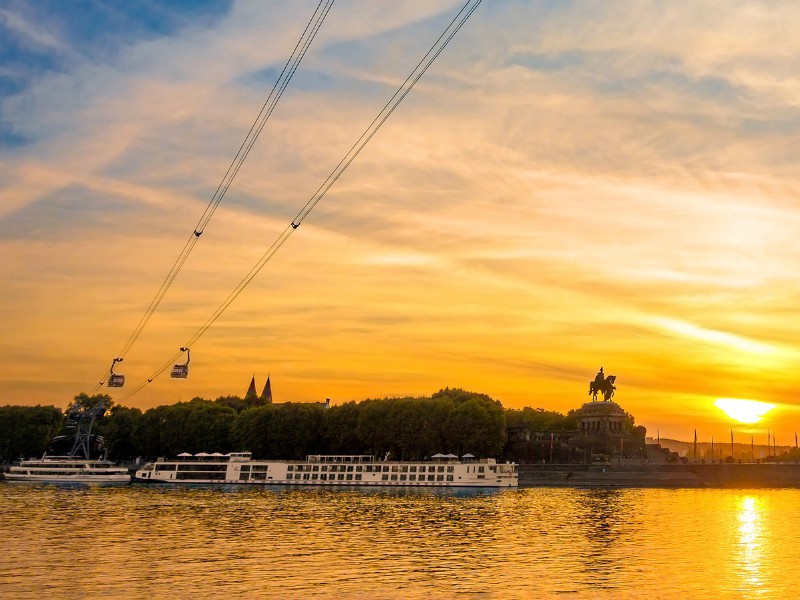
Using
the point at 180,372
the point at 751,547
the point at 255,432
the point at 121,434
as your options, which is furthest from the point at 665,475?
the point at 121,434

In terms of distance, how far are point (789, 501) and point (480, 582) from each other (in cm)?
8263

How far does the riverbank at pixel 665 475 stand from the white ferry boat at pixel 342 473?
35.3 ft

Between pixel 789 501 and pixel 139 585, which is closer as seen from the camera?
pixel 139 585

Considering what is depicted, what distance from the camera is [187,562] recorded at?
48.6 metres

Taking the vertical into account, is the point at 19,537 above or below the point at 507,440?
below

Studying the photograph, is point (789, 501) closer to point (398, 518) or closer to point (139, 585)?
point (398, 518)

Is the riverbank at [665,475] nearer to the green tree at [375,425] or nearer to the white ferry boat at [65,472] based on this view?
the green tree at [375,425]

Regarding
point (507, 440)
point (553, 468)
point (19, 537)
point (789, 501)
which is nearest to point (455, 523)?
point (19, 537)

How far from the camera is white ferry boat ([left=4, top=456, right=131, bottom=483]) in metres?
140

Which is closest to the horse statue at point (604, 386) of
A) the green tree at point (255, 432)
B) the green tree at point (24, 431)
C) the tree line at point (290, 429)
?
the tree line at point (290, 429)

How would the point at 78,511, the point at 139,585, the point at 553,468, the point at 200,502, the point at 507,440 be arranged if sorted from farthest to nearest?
the point at 507,440, the point at 553,468, the point at 200,502, the point at 78,511, the point at 139,585

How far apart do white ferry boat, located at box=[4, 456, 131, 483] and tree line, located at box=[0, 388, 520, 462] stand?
86.1 feet

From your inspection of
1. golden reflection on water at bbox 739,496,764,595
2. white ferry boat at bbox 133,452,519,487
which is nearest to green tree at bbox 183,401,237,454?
white ferry boat at bbox 133,452,519,487

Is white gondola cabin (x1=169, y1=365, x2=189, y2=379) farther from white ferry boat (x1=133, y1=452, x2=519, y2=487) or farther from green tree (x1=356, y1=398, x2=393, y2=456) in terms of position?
green tree (x1=356, y1=398, x2=393, y2=456)
